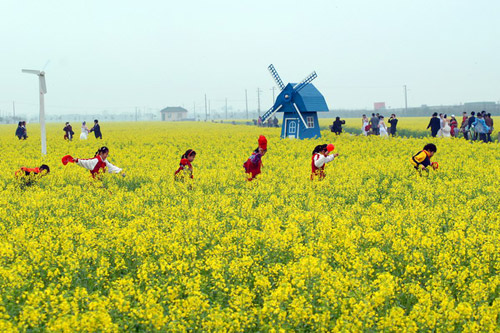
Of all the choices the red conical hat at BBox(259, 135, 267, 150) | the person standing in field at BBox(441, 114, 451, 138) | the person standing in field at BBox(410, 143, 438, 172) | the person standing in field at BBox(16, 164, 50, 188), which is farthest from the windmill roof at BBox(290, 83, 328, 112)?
the person standing in field at BBox(16, 164, 50, 188)

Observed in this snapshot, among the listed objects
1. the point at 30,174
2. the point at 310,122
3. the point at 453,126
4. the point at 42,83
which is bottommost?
the point at 30,174

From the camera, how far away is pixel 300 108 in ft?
133

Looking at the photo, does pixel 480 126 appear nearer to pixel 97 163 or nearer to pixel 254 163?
pixel 254 163

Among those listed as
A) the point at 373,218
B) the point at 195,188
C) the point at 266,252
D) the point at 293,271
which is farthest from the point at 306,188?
the point at 293,271

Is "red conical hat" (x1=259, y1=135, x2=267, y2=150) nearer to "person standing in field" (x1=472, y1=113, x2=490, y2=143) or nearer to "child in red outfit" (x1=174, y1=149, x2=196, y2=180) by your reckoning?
"child in red outfit" (x1=174, y1=149, x2=196, y2=180)

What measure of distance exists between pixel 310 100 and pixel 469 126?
531 inches

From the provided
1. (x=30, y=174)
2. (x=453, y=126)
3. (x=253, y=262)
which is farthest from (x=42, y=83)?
(x=453, y=126)

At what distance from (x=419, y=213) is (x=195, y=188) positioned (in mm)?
6691

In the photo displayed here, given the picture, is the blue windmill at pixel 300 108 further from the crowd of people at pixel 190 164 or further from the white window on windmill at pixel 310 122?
the crowd of people at pixel 190 164

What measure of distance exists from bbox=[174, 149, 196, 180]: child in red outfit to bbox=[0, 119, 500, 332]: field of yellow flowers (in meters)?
0.45

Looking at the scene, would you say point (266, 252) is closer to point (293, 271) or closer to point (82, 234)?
point (293, 271)

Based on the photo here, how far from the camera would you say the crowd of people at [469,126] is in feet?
99.6

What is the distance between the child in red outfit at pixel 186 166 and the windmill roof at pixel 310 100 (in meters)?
26.8

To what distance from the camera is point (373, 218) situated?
919cm
